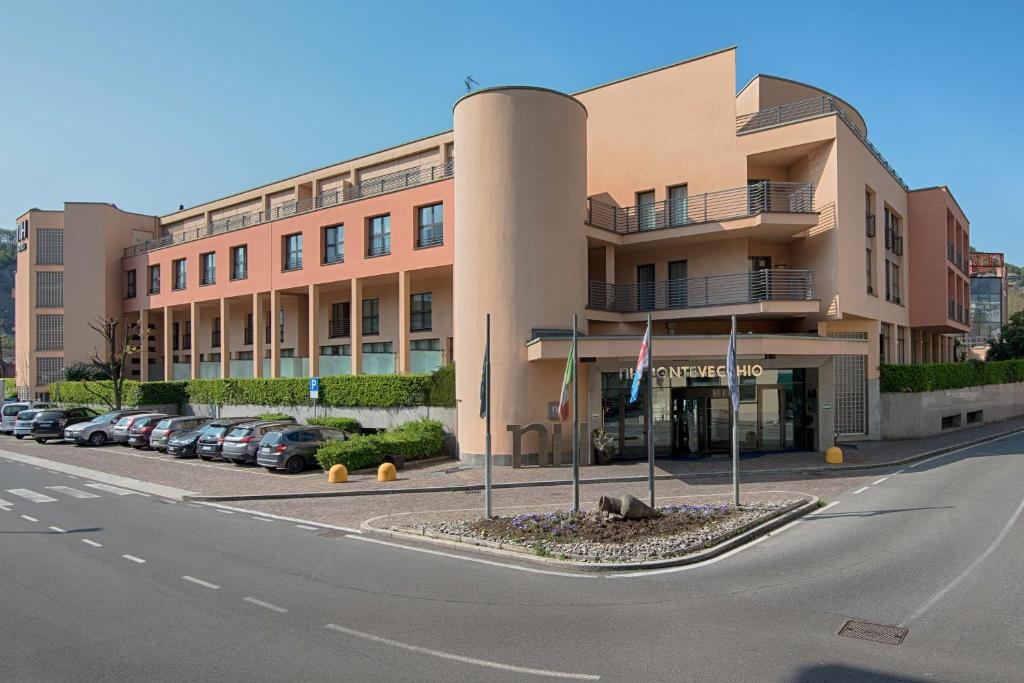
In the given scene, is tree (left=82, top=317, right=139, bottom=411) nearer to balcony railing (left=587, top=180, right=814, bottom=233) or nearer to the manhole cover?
balcony railing (left=587, top=180, right=814, bottom=233)

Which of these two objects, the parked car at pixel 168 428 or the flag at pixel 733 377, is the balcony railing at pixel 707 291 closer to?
the flag at pixel 733 377

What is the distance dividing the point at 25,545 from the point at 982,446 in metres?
31.2

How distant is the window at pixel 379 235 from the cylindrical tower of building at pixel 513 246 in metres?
8.04

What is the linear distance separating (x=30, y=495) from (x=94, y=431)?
1630 centimetres

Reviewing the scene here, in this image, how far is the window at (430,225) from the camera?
3061 cm

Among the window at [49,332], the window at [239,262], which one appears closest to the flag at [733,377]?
the window at [239,262]

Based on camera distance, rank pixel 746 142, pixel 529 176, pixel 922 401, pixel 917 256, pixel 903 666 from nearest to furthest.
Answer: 1. pixel 903 666
2. pixel 529 176
3. pixel 746 142
4. pixel 922 401
5. pixel 917 256

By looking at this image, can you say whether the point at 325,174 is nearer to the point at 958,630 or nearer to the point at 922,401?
the point at 922,401

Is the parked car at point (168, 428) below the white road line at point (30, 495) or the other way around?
the other way around

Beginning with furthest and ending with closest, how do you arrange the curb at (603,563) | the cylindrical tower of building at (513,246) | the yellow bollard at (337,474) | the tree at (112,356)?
the tree at (112,356) < the cylindrical tower of building at (513,246) < the yellow bollard at (337,474) < the curb at (603,563)

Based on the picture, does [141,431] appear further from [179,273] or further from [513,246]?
[513,246]

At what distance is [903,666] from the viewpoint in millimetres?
6957

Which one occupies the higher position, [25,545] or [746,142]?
[746,142]

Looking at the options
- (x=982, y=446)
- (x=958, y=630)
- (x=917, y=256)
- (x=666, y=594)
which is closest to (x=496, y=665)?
(x=666, y=594)
